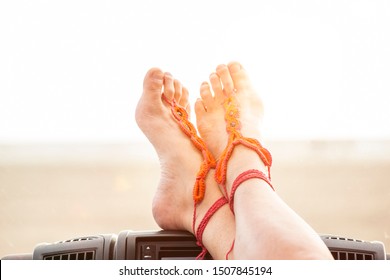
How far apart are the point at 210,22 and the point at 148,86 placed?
0.26m

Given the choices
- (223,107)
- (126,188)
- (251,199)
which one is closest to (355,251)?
(251,199)

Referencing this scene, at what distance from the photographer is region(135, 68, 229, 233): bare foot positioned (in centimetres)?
87

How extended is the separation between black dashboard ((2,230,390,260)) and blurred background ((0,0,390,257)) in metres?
0.39

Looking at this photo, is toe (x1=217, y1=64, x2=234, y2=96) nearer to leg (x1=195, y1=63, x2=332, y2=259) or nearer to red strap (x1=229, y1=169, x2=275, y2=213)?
leg (x1=195, y1=63, x2=332, y2=259)

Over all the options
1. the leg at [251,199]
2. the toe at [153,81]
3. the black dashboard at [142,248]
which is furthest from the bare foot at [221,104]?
the black dashboard at [142,248]

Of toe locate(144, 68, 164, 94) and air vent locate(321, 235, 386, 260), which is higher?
toe locate(144, 68, 164, 94)

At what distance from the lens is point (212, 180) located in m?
0.87

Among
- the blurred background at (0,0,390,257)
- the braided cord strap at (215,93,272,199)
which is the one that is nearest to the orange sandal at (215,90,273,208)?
the braided cord strap at (215,93,272,199)

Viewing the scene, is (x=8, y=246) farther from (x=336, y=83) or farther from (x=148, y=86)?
(x=336, y=83)

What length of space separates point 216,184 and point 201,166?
0.05 metres

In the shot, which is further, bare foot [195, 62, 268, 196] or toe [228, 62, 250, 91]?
toe [228, 62, 250, 91]

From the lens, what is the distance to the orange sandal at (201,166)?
81 cm

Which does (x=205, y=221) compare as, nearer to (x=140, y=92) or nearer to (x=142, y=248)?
(x=142, y=248)
